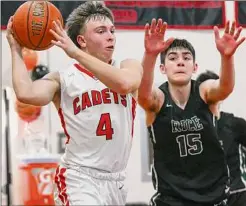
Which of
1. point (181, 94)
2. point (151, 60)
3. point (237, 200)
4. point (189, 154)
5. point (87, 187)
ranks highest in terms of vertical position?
point (151, 60)

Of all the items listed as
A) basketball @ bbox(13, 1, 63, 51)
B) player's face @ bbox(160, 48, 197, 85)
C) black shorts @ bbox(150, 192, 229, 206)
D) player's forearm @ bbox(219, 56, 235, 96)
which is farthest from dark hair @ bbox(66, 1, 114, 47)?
black shorts @ bbox(150, 192, 229, 206)

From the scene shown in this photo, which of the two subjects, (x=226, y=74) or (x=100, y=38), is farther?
(x=226, y=74)

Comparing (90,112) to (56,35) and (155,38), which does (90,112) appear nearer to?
(56,35)

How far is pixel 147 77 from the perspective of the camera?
4.25 m

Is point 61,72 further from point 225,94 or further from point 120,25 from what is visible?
point 120,25

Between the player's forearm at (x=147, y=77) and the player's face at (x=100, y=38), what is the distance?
0.45m

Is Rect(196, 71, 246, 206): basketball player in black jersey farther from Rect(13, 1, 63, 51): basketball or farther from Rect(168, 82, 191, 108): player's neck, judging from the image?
Rect(13, 1, 63, 51): basketball

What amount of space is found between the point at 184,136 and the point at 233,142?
1.14 m

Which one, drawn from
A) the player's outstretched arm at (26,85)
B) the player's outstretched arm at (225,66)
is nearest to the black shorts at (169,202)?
the player's outstretched arm at (225,66)

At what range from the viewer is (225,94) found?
14.1 ft

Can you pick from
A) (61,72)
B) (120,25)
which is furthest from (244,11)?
(61,72)

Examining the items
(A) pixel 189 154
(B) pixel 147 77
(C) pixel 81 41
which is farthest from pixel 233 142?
(C) pixel 81 41

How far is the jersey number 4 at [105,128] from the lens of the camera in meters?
3.59

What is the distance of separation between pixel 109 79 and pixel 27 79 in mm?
460
